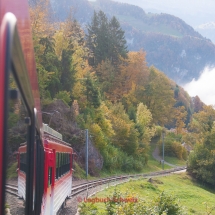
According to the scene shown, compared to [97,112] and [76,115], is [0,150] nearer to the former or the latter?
[76,115]

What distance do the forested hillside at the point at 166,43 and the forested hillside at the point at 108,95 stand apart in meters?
108

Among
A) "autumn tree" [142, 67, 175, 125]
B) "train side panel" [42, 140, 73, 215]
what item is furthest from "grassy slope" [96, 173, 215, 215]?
"autumn tree" [142, 67, 175, 125]

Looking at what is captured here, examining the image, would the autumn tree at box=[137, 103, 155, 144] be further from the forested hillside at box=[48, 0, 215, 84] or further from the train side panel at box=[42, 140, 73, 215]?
the forested hillside at box=[48, 0, 215, 84]

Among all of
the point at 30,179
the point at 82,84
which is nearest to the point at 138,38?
the point at 82,84

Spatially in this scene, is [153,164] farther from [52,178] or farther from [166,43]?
[166,43]

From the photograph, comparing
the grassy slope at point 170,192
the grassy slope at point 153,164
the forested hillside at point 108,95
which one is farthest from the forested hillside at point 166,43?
the grassy slope at point 170,192

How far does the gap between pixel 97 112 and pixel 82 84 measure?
351 cm

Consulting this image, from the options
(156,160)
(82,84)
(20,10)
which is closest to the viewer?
(20,10)

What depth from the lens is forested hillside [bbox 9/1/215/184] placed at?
98.1ft

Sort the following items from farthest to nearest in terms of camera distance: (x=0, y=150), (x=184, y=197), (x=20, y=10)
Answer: (x=184, y=197)
(x=20, y=10)
(x=0, y=150)

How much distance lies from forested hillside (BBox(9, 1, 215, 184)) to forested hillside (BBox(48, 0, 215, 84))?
108 meters

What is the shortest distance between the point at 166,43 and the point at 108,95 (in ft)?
417

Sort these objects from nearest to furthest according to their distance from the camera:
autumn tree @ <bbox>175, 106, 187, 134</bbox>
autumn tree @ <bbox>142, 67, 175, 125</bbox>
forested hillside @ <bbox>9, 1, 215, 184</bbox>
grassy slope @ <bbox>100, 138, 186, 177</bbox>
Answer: forested hillside @ <bbox>9, 1, 215, 184</bbox>
grassy slope @ <bbox>100, 138, 186, 177</bbox>
autumn tree @ <bbox>142, 67, 175, 125</bbox>
autumn tree @ <bbox>175, 106, 187, 134</bbox>

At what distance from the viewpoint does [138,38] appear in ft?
566
